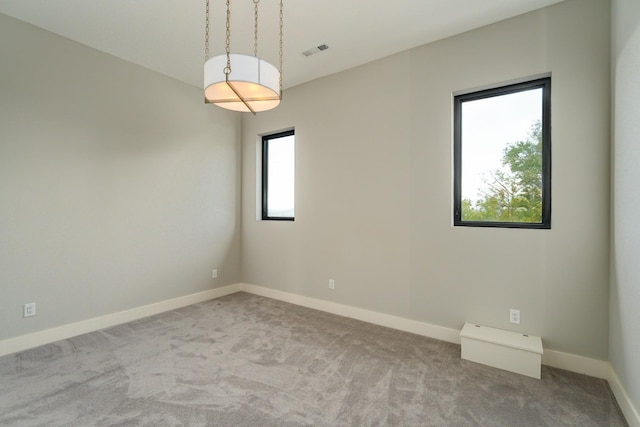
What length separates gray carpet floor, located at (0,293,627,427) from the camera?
172 cm

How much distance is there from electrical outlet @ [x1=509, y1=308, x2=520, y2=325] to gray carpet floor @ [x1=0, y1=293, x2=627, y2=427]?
0.40 metres

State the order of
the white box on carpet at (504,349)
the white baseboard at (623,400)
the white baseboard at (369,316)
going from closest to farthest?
the white baseboard at (623,400) < the white box on carpet at (504,349) < the white baseboard at (369,316)

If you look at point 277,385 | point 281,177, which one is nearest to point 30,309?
point 277,385

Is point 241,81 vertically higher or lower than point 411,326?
higher

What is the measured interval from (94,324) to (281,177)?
277 centimetres

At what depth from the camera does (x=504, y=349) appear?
2.25 metres

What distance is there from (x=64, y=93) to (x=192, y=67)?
1299 millimetres

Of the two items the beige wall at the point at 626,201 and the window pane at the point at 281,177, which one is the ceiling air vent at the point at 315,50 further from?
the beige wall at the point at 626,201

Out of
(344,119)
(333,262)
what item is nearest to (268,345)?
(333,262)

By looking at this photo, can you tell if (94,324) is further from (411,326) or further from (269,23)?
(269,23)

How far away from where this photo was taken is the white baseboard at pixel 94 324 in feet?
8.30

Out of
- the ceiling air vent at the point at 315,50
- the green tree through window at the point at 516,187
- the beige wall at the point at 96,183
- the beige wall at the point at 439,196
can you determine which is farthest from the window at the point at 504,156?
the beige wall at the point at 96,183

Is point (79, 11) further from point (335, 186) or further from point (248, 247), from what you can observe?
point (248, 247)

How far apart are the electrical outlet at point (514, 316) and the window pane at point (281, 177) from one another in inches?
107
